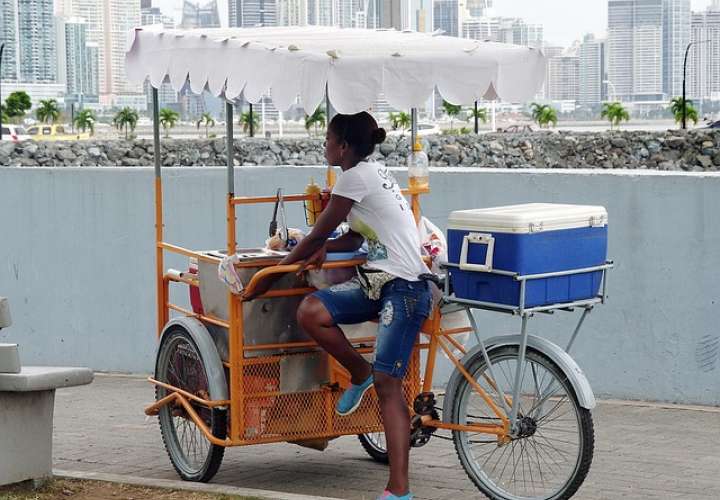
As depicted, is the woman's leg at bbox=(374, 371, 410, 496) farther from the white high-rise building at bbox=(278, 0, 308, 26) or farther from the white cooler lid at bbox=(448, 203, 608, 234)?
the white high-rise building at bbox=(278, 0, 308, 26)

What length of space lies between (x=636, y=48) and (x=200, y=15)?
316 feet

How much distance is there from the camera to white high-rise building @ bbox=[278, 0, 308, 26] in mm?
7095

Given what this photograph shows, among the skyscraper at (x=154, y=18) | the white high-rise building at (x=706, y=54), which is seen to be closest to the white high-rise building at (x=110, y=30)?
the skyscraper at (x=154, y=18)

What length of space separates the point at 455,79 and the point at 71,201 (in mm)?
5164

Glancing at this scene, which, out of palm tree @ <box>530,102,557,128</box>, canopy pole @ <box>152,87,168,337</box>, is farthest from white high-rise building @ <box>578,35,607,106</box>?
canopy pole @ <box>152,87,168,337</box>

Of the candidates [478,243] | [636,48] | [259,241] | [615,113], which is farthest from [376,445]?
[636,48]

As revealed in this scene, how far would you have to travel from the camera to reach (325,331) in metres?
5.76

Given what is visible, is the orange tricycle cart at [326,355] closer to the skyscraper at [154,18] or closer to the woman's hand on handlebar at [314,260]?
the woman's hand on handlebar at [314,260]

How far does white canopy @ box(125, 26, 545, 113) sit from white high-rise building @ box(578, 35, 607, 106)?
87.7m

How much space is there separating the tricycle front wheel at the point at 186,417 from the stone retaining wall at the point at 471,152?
1803 centimetres

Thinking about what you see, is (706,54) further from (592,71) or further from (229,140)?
(229,140)

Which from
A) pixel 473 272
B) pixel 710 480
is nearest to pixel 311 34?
pixel 473 272

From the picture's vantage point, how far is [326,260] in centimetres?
601

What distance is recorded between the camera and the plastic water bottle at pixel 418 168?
6.33 m
